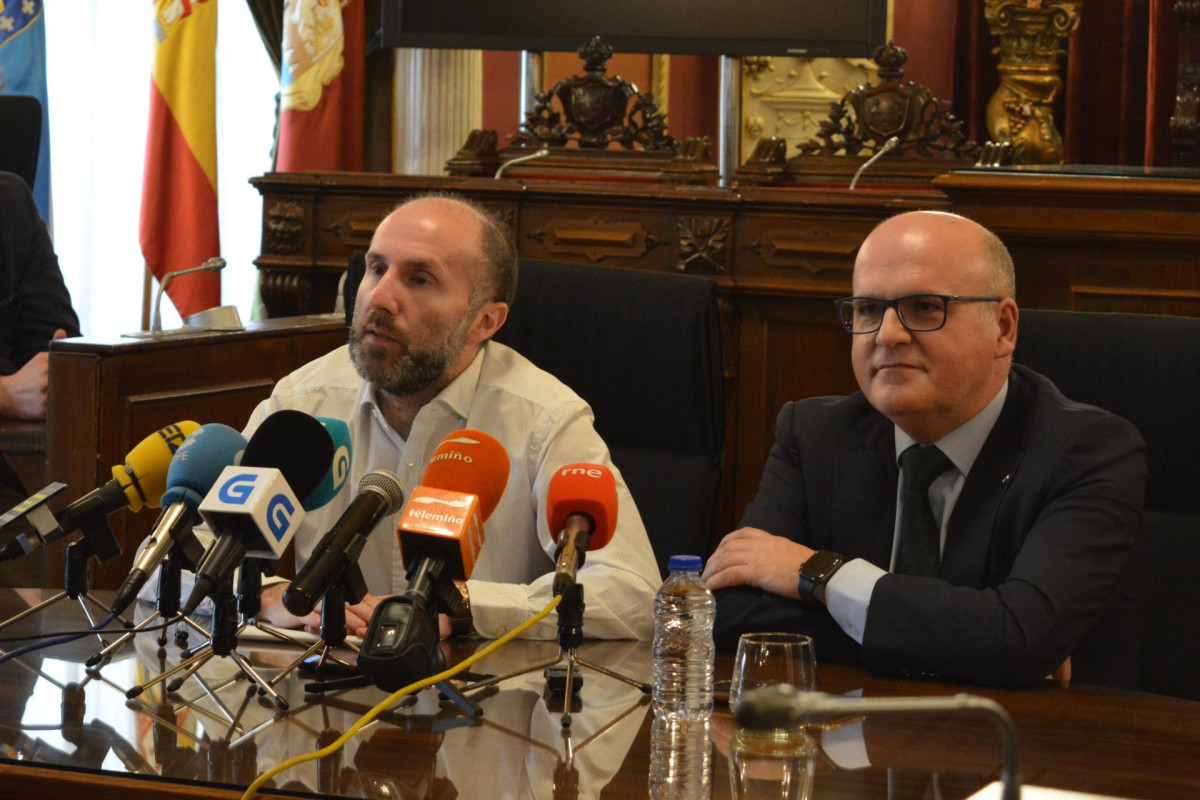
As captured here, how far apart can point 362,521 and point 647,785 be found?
354mm

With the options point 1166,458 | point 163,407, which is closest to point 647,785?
point 1166,458

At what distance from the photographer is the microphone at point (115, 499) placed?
153 centimetres

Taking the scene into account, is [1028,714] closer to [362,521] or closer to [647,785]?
[647,785]

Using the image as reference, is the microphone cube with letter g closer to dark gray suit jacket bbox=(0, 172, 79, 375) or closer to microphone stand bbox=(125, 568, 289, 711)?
microphone stand bbox=(125, 568, 289, 711)

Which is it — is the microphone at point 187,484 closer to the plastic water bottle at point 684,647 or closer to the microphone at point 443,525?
the microphone at point 443,525

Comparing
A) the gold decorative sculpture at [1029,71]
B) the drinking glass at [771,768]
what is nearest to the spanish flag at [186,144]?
the gold decorative sculpture at [1029,71]

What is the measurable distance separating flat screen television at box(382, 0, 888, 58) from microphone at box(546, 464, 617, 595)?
11.5 ft

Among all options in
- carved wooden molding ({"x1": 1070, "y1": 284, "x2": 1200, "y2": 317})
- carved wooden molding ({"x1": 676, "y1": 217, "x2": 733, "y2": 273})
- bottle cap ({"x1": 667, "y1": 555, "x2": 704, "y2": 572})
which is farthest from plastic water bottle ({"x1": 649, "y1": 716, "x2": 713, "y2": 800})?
carved wooden molding ({"x1": 676, "y1": 217, "x2": 733, "y2": 273})

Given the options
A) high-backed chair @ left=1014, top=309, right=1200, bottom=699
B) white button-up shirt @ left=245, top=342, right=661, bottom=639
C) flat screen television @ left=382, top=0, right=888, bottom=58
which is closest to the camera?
high-backed chair @ left=1014, top=309, right=1200, bottom=699

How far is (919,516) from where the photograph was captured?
1907 mm

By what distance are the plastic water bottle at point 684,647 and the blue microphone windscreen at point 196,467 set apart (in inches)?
18.4

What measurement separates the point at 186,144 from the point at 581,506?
14.7 feet

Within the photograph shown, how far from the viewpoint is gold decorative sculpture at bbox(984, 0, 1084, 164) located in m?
4.76

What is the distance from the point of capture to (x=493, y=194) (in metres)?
4.20
